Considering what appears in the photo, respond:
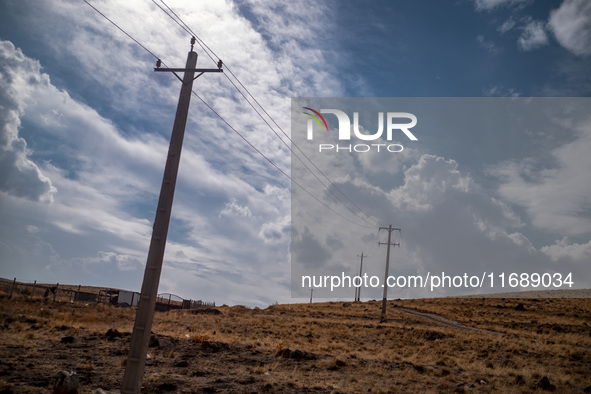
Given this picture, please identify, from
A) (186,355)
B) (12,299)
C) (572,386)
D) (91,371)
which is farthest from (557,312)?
(12,299)

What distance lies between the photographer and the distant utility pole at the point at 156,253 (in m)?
10.3

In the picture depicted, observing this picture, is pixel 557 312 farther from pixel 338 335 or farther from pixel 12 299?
pixel 12 299

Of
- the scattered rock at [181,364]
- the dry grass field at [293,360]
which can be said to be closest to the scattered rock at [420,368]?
the dry grass field at [293,360]

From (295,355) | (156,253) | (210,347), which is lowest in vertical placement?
(210,347)

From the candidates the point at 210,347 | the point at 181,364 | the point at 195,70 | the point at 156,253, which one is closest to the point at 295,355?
the point at 210,347

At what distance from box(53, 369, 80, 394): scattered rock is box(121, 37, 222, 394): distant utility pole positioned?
205 cm

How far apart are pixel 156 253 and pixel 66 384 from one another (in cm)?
439

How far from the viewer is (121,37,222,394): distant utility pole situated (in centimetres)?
1028

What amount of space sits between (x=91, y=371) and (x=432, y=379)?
13.2 meters

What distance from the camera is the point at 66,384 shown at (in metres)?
11.3

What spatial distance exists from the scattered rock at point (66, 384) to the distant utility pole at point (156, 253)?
2053mm

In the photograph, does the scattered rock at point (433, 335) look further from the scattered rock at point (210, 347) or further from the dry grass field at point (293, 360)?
the scattered rock at point (210, 347)

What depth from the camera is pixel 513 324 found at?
4512 centimetres

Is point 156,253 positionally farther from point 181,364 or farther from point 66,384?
point 181,364
